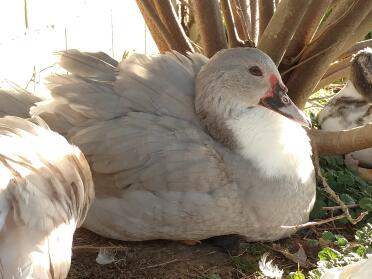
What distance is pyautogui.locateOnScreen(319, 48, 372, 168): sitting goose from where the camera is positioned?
4.57 meters

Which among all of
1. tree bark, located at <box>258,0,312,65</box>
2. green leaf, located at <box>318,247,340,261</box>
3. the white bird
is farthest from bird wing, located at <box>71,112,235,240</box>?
the white bird

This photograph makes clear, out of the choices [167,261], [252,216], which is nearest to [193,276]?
[167,261]

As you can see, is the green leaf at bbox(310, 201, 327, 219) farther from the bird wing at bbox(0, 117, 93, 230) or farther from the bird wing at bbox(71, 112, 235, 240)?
the bird wing at bbox(0, 117, 93, 230)

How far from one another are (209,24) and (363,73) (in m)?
1.07

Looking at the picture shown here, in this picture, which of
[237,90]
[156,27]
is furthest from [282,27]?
[156,27]

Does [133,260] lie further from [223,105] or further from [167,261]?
[223,105]

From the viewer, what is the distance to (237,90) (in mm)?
3609

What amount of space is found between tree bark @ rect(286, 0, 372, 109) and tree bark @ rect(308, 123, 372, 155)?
0.27 metres

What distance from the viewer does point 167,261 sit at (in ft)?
11.5

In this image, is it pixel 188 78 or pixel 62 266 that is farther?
pixel 188 78

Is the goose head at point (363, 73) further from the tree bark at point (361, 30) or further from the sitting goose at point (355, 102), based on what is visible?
the tree bark at point (361, 30)

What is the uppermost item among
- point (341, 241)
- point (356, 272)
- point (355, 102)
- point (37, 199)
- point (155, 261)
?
point (37, 199)

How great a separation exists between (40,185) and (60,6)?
9.00 ft

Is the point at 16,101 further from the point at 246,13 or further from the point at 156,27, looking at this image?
the point at 246,13
